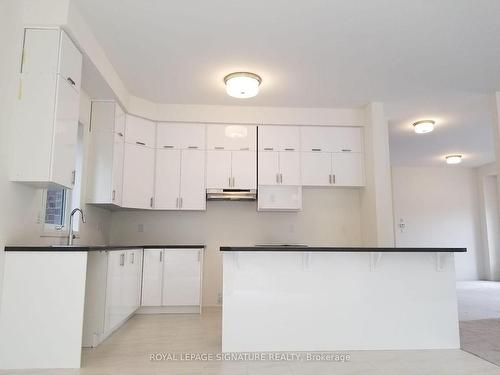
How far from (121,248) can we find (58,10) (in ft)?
7.29

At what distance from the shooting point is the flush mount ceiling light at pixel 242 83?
167 inches

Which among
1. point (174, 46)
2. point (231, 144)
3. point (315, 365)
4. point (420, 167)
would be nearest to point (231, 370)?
point (315, 365)

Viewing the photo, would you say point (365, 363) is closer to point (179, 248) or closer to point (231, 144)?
point (179, 248)

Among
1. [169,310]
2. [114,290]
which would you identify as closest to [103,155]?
[114,290]

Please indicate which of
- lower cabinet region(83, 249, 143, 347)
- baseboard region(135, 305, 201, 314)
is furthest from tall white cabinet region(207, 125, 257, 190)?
lower cabinet region(83, 249, 143, 347)

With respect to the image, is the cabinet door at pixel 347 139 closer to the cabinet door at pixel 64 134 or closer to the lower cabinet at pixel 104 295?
the lower cabinet at pixel 104 295

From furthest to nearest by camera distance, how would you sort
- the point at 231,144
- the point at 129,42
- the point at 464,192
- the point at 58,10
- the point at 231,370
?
1. the point at 464,192
2. the point at 231,144
3. the point at 129,42
4. the point at 58,10
5. the point at 231,370

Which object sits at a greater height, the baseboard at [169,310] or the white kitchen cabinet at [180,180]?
the white kitchen cabinet at [180,180]

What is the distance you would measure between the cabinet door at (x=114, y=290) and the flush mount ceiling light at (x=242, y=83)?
2.22 m

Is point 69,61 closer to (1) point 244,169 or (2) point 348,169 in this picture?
(1) point 244,169

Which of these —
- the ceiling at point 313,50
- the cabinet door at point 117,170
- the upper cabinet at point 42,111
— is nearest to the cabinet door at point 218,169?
the ceiling at point 313,50

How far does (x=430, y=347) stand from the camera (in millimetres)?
3232

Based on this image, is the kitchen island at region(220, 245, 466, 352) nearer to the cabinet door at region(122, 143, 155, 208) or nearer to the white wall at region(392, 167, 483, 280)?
the cabinet door at region(122, 143, 155, 208)

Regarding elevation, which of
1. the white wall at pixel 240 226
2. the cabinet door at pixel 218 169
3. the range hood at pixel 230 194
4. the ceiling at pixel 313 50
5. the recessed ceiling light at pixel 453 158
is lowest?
the white wall at pixel 240 226
